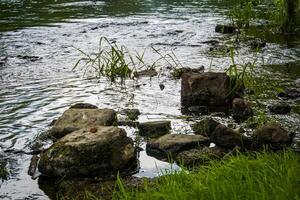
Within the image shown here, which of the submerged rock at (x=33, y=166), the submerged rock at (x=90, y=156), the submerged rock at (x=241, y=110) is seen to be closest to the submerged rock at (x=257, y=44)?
the submerged rock at (x=241, y=110)

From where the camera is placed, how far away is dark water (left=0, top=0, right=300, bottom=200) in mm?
7781

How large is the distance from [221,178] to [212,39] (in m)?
10.7

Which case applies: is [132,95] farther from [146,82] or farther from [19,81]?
[19,81]

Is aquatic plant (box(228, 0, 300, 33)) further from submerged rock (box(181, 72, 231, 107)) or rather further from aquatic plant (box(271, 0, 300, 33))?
submerged rock (box(181, 72, 231, 107))

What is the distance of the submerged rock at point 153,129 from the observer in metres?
7.58

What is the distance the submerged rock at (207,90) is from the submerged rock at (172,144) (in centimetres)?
202

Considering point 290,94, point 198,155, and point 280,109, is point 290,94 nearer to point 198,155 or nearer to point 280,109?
point 280,109

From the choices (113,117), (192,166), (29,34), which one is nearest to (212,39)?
(29,34)

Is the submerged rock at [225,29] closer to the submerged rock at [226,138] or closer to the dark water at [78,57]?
the dark water at [78,57]

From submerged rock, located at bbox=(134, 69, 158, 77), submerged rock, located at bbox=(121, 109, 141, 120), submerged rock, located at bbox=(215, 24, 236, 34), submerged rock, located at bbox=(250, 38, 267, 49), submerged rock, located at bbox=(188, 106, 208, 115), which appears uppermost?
submerged rock, located at bbox=(215, 24, 236, 34)

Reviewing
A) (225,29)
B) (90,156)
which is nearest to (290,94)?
(90,156)

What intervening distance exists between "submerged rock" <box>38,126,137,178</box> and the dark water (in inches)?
10.4

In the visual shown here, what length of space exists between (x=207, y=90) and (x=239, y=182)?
4626mm

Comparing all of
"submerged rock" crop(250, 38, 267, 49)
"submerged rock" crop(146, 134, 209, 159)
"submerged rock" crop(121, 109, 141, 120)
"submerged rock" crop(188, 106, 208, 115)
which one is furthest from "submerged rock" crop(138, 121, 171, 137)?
"submerged rock" crop(250, 38, 267, 49)
